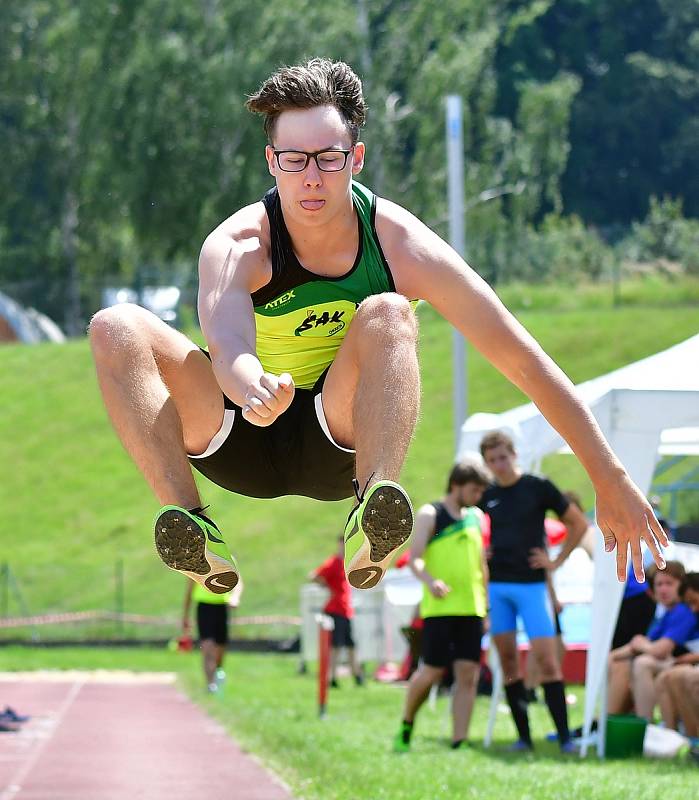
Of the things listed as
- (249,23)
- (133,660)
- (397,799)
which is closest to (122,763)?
(397,799)

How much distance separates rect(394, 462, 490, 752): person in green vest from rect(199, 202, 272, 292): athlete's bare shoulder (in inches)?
184

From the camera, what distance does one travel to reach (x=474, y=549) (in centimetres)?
927

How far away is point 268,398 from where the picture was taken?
12.4 ft

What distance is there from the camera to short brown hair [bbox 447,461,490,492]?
9.08 metres

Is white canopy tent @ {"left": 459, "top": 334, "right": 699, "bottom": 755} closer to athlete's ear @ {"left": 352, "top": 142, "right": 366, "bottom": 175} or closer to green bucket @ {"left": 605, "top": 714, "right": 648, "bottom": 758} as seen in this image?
green bucket @ {"left": 605, "top": 714, "right": 648, "bottom": 758}

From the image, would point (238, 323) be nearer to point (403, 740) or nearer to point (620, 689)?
point (403, 740)

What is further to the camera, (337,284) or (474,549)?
(474,549)

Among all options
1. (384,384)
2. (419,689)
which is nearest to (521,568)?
(419,689)

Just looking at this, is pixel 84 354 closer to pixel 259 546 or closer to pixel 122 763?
pixel 259 546

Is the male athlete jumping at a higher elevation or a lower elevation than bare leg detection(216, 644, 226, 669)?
higher

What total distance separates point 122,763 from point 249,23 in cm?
3097

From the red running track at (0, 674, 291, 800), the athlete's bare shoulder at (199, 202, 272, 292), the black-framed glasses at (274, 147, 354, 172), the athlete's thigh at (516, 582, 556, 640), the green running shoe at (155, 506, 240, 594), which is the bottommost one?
the red running track at (0, 674, 291, 800)

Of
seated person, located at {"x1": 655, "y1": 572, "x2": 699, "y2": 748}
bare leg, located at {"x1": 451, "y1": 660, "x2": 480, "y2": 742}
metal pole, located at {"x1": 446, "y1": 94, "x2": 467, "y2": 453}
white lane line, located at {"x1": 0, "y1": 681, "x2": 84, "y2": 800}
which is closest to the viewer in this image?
white lane line, located at {"x1": 0, "y1": 681, "x2": 84, "y2": 800}

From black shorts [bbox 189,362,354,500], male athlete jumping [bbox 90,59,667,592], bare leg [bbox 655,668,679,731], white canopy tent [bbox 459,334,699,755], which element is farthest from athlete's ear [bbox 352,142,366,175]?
bare leg [bbox 655,668,679,731]
